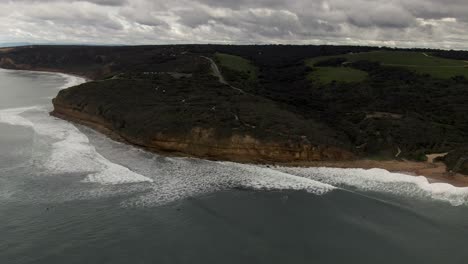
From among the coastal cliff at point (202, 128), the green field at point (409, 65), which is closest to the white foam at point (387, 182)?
the coastal cliff at point (202, 128)

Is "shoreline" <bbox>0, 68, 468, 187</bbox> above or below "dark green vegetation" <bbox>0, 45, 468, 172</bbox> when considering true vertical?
below

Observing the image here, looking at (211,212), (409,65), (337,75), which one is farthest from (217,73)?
(211,212)

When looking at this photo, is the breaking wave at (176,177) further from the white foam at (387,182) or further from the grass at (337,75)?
the grass at (337,75)

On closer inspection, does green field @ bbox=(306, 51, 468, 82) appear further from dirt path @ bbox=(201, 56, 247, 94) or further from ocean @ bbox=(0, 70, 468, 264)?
ocean @ bbox=(0, 70, 468, 264)

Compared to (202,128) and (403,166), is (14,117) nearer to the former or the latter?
(202,128)

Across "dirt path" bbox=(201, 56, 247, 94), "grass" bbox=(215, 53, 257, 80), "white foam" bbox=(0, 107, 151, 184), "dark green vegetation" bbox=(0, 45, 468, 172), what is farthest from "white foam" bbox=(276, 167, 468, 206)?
"grass" bbox=(215, 53, 257, 80)

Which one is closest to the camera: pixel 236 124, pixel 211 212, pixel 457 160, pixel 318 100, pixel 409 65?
pixel 211 212
